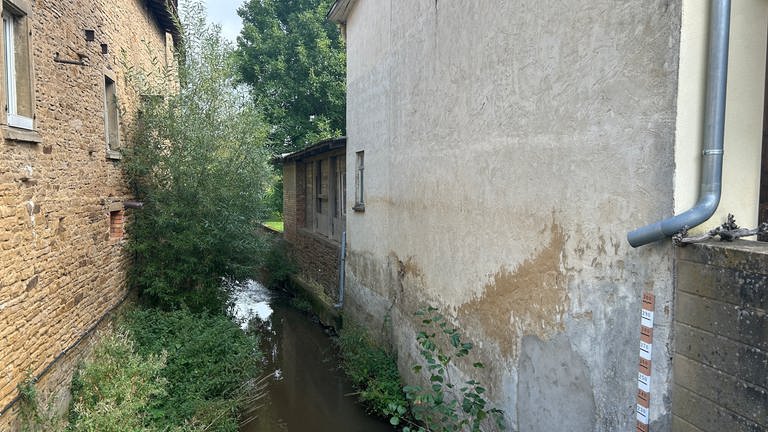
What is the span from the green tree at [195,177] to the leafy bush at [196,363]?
1035 millimetres

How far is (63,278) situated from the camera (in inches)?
221

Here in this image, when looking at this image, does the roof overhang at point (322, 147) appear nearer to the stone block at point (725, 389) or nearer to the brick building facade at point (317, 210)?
the brick building facade at point (317, 210)

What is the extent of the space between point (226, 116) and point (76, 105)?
3797 millimetres

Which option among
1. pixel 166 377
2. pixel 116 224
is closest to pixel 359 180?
pixel 116 224

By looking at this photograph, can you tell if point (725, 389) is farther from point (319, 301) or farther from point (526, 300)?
point (319, 301)

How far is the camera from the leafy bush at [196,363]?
20.2 ft

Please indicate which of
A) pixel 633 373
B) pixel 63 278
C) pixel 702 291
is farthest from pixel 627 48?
pixel 63 278

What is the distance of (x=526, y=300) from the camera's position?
13.0 ft

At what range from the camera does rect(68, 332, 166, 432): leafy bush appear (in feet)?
16.2

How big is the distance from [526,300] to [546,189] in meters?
0.90

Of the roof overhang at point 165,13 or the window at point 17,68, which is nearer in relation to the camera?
the window at point 17,68

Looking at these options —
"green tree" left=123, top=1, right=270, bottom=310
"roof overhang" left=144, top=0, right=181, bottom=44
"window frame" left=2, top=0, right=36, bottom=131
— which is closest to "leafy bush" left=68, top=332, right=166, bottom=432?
"green tree" left=123, top=1, right=270, bottom=310

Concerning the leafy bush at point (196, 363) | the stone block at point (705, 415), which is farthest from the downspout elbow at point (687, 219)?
the leafy bush at point (196, 363)

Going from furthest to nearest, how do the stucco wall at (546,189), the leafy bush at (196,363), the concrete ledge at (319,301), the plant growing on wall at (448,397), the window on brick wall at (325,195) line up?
the window on brick wall at (325,195), the concrete ledge at (319,301), the leafy bush at (196,363), the plant growing on wall at (448,397), the stucco wall at (546,189)
